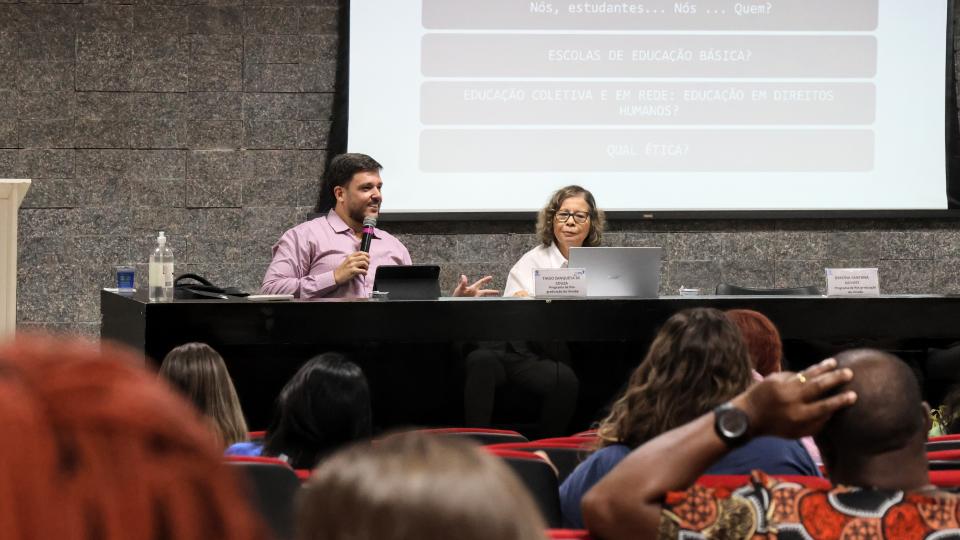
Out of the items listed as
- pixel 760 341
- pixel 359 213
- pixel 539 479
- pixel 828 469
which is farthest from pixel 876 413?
pixel 359 213

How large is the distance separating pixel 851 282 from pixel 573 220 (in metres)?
1.25

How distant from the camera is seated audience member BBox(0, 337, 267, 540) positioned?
13.5 inches

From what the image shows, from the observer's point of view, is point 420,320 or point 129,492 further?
point 420,320

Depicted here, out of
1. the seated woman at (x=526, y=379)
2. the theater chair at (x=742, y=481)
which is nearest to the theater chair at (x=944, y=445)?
the theater chair at (x=742, y=481)

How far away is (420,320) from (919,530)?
2.58m

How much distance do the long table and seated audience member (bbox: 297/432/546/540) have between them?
121 inches

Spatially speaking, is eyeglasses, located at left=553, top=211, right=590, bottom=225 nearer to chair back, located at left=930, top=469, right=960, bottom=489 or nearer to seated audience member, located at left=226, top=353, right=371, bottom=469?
seated audience member, located at left=226, top=353, right=371, bottom=469

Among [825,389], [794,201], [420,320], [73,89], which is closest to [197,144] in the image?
[73,89]

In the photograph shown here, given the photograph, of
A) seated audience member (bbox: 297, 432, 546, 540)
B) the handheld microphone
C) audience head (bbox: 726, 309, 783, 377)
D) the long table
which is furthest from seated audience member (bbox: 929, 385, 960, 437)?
seated audience member (bbox: 297, 432, 546, 540)

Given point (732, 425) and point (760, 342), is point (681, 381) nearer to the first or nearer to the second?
point (732, 425)

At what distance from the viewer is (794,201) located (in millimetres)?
5543

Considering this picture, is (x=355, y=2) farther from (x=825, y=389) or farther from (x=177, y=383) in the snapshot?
(x=825, y=389)

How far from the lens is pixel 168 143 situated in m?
5.44

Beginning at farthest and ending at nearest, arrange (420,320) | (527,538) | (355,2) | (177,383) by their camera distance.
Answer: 1. (355,2)
2. (420,320)
3. (177,383)
4. (527,538)
